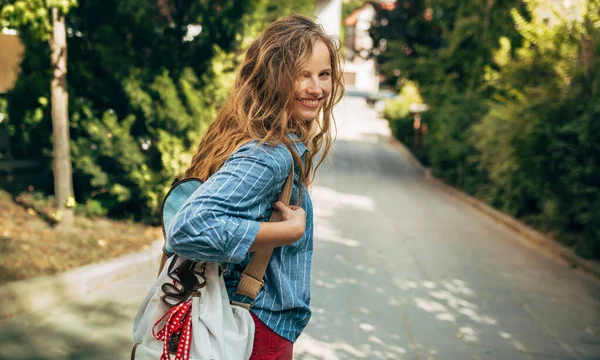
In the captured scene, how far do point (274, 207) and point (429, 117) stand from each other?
1501cm

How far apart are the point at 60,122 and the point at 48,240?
3.99 ft

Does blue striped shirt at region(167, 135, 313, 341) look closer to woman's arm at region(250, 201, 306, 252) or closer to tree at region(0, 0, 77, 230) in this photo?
woman's arm at region(250, 201, 306, 252)

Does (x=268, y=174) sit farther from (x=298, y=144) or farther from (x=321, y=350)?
(x=321, y=350)

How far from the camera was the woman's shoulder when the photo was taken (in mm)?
1494

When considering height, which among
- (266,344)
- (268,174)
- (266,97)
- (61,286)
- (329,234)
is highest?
(266,97)

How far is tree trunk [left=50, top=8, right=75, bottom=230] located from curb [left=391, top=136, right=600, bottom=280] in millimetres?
6297

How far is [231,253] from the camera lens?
145 centimetres

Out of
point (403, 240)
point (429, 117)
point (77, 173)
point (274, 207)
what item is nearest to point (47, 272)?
point (77, 173)

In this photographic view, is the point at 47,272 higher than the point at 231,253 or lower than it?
lower

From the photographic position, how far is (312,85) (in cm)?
171

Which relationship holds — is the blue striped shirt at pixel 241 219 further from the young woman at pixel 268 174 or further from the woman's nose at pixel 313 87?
the woman's nose at pixel 313 87

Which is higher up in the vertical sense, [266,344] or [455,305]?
[266,344]

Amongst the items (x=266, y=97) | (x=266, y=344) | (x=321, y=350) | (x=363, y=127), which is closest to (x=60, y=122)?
(x=321, y=350)

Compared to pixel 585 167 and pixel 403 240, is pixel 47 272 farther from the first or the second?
pixel 585 167
